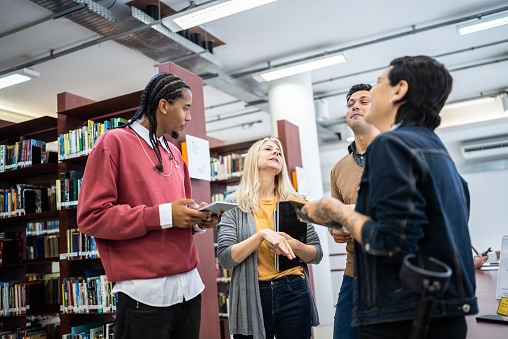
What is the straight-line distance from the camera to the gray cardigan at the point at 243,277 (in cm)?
209

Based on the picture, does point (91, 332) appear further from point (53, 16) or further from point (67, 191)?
point (53, 16)

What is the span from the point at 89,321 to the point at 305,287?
2.88 meters

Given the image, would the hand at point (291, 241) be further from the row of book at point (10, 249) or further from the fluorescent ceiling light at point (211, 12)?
the row of book at point (10, 249)

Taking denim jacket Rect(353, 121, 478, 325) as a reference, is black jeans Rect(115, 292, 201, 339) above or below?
below

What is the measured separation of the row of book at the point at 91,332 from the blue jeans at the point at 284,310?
2236 millimetres

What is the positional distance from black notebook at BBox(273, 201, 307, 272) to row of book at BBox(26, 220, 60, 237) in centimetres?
361

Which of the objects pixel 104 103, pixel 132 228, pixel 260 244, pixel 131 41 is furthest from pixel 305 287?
pixel 131 41

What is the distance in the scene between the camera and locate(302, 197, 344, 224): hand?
46.9 inches

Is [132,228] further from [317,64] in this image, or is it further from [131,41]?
[317,64]

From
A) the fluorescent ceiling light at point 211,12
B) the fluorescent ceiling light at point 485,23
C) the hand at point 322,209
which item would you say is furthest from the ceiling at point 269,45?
the hand at point 322,209

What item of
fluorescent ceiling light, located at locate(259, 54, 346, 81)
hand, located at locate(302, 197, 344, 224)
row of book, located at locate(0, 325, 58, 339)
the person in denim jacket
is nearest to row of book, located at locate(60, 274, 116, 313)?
row of book, located at locate(0, 325, 58, 339)

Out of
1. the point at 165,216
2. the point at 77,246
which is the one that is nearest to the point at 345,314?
the point at 165,216

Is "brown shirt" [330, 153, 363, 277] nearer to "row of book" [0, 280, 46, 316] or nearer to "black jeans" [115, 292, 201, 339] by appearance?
"black jeans" [115, 292, 201, 339]

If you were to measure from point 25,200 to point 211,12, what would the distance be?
2.89 meters
